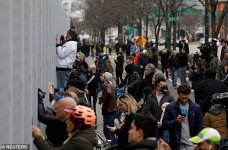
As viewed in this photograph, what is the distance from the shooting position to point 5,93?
17.3 ft

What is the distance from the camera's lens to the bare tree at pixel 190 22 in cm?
11438

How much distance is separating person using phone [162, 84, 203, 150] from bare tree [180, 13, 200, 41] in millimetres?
103391

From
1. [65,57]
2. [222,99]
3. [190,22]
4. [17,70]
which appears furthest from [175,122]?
[190,22]

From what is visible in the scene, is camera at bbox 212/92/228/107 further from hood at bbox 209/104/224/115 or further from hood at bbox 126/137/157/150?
hood at bbox 126/137/157/150

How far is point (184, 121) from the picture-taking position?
9.78 meters

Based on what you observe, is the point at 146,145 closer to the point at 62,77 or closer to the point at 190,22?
the point at 62,77

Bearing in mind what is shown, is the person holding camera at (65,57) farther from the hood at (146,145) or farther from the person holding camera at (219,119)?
the hood at (146,145)

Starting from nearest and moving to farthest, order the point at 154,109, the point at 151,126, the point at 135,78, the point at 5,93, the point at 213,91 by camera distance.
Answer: the point at 5,93, the point at 151,126, the point at 154,109, the point at 213,91, the point at 135,78

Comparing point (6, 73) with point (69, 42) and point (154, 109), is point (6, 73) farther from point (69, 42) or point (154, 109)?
point (69, 42)

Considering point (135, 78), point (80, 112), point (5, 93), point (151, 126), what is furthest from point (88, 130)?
point (135, 78)

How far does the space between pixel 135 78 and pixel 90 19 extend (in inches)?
3211

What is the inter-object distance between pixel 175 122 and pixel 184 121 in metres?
0.15

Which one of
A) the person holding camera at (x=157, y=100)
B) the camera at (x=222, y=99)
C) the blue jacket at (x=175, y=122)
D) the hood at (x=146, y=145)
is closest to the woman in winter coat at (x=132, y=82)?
the person holding camera at (x=157, y=100)

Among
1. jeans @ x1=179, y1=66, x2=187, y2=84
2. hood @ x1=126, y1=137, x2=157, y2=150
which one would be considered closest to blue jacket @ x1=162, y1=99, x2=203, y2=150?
hood @ x1=126, y1=137, x2=157, y2=150
